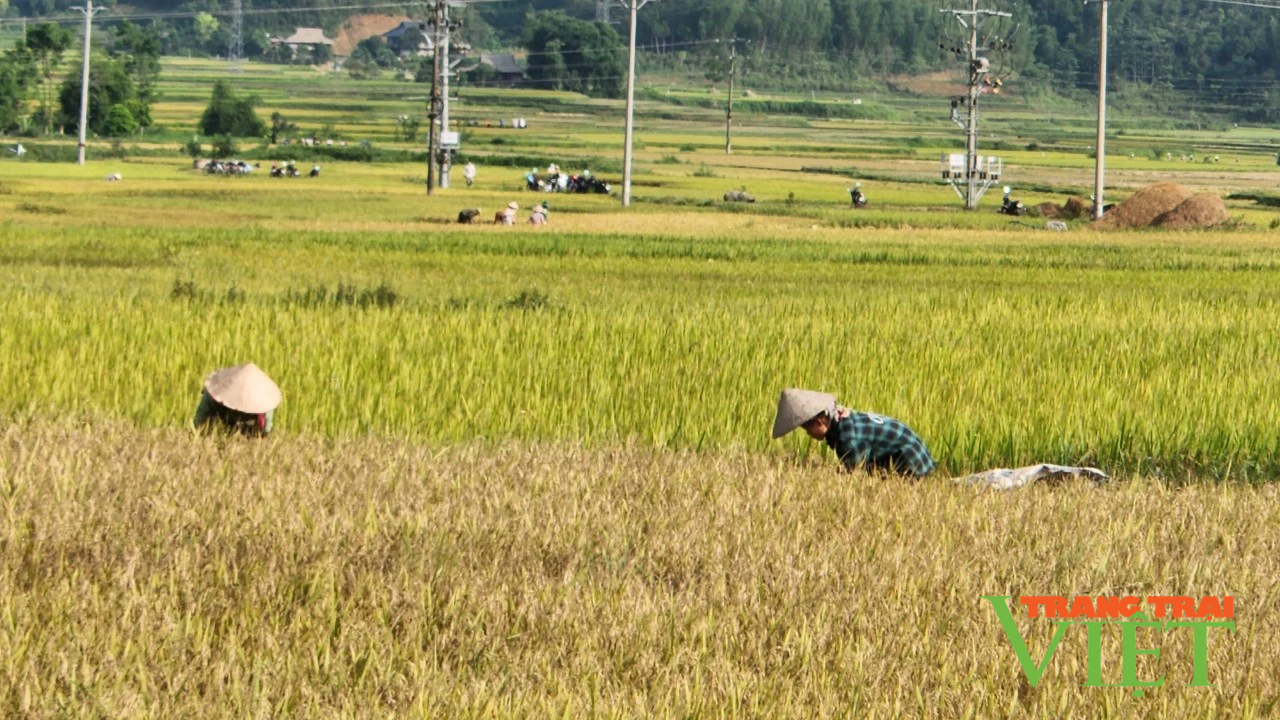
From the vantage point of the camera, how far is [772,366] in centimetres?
950

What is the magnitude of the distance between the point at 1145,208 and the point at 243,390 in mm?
30481

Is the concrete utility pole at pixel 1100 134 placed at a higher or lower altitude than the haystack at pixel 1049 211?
higher

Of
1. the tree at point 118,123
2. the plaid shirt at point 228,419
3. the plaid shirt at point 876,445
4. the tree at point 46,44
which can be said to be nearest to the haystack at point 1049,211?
the plaid shirt at point 876,445

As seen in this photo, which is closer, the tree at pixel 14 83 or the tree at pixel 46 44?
the tree at pixel 14 83

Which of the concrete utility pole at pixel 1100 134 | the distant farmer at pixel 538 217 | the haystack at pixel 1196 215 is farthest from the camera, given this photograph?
the concrete utility pole at pixel 1100 134

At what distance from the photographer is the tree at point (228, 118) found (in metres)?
81.8

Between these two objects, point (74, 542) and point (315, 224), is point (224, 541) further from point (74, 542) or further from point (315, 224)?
point (315, 224)

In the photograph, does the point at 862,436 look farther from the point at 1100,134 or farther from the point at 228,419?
the point at 1100,134

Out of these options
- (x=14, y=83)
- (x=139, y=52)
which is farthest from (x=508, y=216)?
(x=139, y=52)

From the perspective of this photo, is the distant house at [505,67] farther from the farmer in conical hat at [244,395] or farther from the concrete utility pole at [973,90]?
the farmer in conical hat at [244,395]

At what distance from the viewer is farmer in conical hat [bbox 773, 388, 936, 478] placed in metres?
6.28

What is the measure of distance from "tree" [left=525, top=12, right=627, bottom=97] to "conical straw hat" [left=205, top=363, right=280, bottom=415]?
12253 cm

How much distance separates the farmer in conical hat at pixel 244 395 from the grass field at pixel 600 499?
4.8 inches

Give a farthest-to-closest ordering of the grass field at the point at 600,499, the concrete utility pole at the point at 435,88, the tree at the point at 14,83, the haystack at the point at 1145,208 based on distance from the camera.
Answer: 1. the tree at the point at 14,83
2. the concrete utility pole at the point at 435,88
3. the haystack at the point at 1145,208
4. the grass field at the point at 600,499
